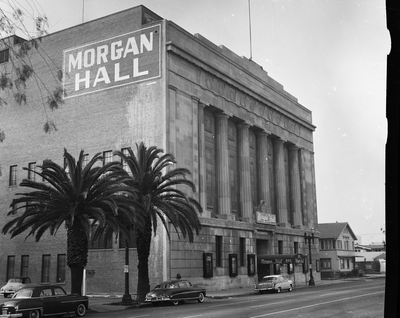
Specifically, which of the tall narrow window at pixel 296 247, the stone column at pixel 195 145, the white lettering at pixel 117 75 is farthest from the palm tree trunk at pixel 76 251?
the tall narrow window at pixel 296 247

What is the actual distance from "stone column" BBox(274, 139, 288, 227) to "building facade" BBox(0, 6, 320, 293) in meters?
4.21

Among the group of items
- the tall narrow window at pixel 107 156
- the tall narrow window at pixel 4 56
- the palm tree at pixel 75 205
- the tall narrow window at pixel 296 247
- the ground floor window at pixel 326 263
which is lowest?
the ground floor window at pixel 326 263

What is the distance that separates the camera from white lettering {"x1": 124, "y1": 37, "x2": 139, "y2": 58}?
50125 millimetres

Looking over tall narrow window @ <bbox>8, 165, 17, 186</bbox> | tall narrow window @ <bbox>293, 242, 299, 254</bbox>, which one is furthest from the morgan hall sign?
tall narrow window @ <bbox>293, 242, 299, 254</bbox>

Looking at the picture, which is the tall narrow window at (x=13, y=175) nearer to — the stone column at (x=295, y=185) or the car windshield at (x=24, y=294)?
the car windshield at (x=24, y=294)

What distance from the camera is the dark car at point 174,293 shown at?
32.2m

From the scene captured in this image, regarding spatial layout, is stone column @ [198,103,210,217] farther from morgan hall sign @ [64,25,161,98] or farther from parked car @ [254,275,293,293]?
parked car @ [254,275,293,293]

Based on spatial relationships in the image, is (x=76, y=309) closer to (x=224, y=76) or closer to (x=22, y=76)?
(x=22, y=76)

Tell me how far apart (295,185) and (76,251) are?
46.1 m

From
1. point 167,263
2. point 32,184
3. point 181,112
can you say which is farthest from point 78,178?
point 181,112

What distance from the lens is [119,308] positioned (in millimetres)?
31469

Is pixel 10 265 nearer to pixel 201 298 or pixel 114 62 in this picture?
pixel 114 62

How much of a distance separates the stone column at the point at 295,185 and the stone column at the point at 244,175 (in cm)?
1371

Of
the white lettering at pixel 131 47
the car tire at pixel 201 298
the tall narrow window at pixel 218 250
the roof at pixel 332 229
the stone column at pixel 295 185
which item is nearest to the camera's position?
the car tire at pixel 201 298
